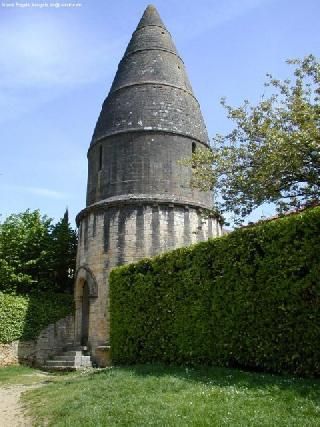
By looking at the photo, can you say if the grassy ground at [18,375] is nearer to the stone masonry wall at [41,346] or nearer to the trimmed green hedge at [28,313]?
the stone masonry wall at [41,346]

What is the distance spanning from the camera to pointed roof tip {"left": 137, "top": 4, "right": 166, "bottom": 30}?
23906 mm

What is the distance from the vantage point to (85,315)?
20.3 metres

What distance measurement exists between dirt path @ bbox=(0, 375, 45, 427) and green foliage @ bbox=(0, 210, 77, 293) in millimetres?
8826

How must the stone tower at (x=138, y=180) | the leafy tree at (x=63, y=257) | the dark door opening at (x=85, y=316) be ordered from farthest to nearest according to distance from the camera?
the leafy tree at (x=63, y=257) → the dark door opening at (x=85, y=316) → the stone tower at (x=138, y=180)

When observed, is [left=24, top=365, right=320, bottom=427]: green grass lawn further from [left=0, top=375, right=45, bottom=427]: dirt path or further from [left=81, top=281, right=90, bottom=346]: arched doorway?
[left=81, top=281, right=90, bottom=346]: arched doorway

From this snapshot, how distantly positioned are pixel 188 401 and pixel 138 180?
13213mm

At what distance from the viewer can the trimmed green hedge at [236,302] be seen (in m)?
8.74

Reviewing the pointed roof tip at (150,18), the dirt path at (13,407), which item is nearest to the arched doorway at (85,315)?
the dirt path at (13,407)

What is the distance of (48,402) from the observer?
31.8 ft

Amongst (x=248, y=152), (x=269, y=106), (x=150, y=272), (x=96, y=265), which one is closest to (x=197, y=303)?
(x=150, y=272)

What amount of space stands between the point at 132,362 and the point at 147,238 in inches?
223

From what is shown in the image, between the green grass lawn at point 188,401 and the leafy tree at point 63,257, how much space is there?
13.5 m

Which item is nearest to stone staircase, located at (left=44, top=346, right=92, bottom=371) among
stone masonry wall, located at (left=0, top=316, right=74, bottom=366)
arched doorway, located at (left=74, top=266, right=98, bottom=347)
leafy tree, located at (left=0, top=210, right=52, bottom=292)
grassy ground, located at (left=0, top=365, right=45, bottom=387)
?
arched doorway, located at (left=74, top=266, right=98, bottom=347)

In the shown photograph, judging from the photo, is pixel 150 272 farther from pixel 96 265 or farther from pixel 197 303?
pixel 96 265
